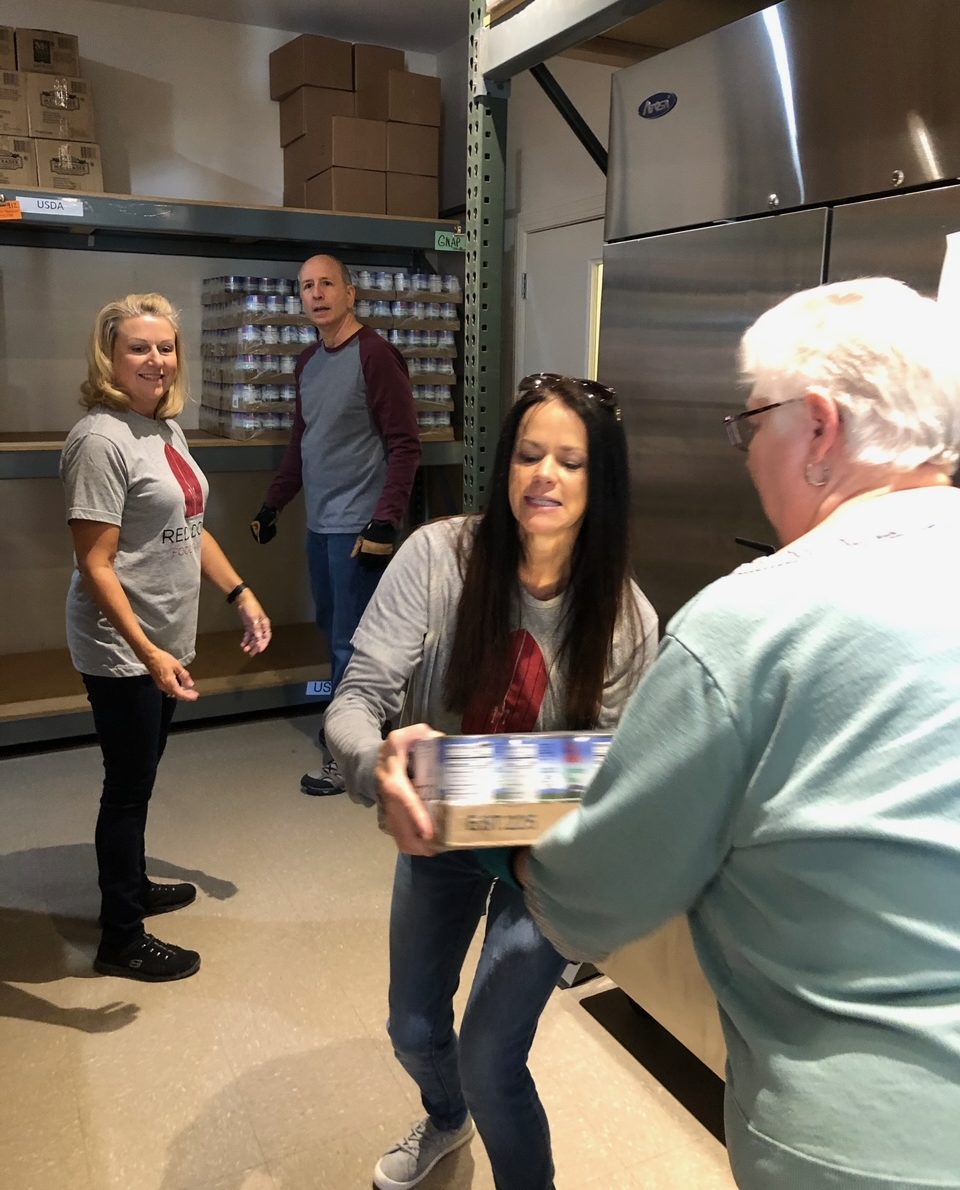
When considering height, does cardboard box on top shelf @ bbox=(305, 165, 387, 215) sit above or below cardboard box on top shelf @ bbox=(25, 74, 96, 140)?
below

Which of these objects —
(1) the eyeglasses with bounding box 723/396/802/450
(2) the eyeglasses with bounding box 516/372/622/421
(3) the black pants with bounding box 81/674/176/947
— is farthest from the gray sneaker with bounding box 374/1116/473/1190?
(1) the eyeglasses with bounding box 723/396/802/450

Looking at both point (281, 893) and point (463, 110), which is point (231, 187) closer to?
point (463, 110)

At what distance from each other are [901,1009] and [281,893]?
84.0 inches

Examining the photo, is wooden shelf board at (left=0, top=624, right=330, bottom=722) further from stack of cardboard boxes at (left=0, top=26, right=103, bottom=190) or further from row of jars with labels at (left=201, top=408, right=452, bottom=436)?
stack of cardboard boxes at (left=0, top=26, right=103, bottom=190)

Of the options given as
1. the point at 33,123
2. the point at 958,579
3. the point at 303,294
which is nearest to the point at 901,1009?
the point at 958,579

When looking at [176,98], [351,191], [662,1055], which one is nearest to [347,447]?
[351,191]

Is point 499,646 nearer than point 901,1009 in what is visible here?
No

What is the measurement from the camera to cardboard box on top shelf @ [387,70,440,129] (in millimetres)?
3609

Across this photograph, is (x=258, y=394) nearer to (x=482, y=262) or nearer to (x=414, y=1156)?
(x=482, y=262)

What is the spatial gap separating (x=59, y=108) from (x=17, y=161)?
0.76 ft

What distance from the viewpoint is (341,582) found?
3.24 meters

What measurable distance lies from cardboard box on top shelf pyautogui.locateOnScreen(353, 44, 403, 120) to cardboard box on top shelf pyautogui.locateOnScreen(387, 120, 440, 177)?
0.09 m

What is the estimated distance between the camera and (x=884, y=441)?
758 millimetres

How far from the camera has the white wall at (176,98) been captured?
3645 millimetres
